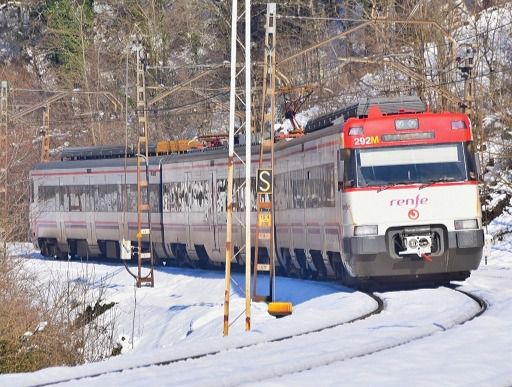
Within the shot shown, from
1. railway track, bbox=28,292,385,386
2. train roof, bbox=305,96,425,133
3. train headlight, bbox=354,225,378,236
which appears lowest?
railway track, bbox=28,292,385,386

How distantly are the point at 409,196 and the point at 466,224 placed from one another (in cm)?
115

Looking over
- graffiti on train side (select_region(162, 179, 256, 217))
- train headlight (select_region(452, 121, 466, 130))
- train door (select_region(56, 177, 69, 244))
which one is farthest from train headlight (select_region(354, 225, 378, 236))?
train door (select_region(56, 177, 69, 244))

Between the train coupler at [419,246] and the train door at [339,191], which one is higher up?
the train door at [339,191]

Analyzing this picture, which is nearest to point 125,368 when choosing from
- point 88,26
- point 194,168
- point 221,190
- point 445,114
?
point 445,114

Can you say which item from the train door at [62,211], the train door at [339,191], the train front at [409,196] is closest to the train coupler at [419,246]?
the train front at [409,196]

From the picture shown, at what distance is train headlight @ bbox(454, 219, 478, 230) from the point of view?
2292 centimetres

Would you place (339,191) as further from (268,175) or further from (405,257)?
(405,257)

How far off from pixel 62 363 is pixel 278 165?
9.90 metres

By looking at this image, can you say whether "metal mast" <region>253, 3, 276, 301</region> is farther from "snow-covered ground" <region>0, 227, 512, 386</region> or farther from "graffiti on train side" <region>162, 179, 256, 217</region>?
"graffiti on train side" <region>162, 179, 256, 217</region>

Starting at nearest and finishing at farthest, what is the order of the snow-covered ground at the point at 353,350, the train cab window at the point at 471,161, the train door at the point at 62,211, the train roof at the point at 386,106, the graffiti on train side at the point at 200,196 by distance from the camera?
the snow-covered ground at the point at 353,350 < the train cab window at the point at 471,161 < the train roof at the point at 386,106 < the graffiti on train side at the point at 200,196 < the train door at the point at 62,211

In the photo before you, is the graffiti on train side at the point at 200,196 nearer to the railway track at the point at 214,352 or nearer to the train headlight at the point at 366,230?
the train headlight at the point at 366,230

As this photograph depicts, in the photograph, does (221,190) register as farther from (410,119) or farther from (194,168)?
(410,119)

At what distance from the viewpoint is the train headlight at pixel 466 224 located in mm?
22922

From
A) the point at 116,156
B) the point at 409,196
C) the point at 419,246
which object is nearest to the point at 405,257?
the point at 419,246
